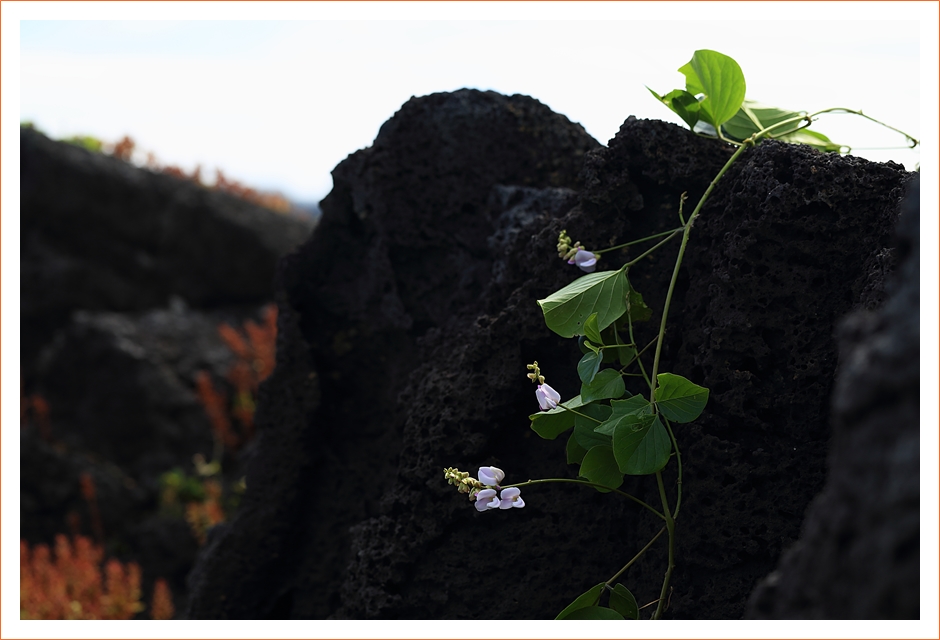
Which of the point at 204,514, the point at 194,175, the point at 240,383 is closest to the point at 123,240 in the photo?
the point at 194,175

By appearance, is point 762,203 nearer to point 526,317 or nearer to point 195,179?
point 526,317

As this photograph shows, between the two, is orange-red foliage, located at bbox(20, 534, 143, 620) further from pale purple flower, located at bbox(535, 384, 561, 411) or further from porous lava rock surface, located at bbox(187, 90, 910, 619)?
pale purple flower, located at bbox(535, 384, 561, 411)

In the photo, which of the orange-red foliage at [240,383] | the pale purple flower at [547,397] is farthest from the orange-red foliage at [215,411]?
the pale purple flower at [547,397]

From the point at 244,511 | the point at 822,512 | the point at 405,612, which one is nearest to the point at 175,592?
the point at 244,511

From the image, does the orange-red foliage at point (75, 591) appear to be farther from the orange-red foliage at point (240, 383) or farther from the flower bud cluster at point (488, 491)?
the flower bud cluster at point (488, 491)

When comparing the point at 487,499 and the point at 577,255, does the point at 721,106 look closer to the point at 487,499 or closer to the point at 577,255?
the point at 577,255

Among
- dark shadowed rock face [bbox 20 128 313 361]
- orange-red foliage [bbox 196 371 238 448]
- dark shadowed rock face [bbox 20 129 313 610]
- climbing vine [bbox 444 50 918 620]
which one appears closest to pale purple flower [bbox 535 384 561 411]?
climbing vine [bbox 444 50 918 620]
